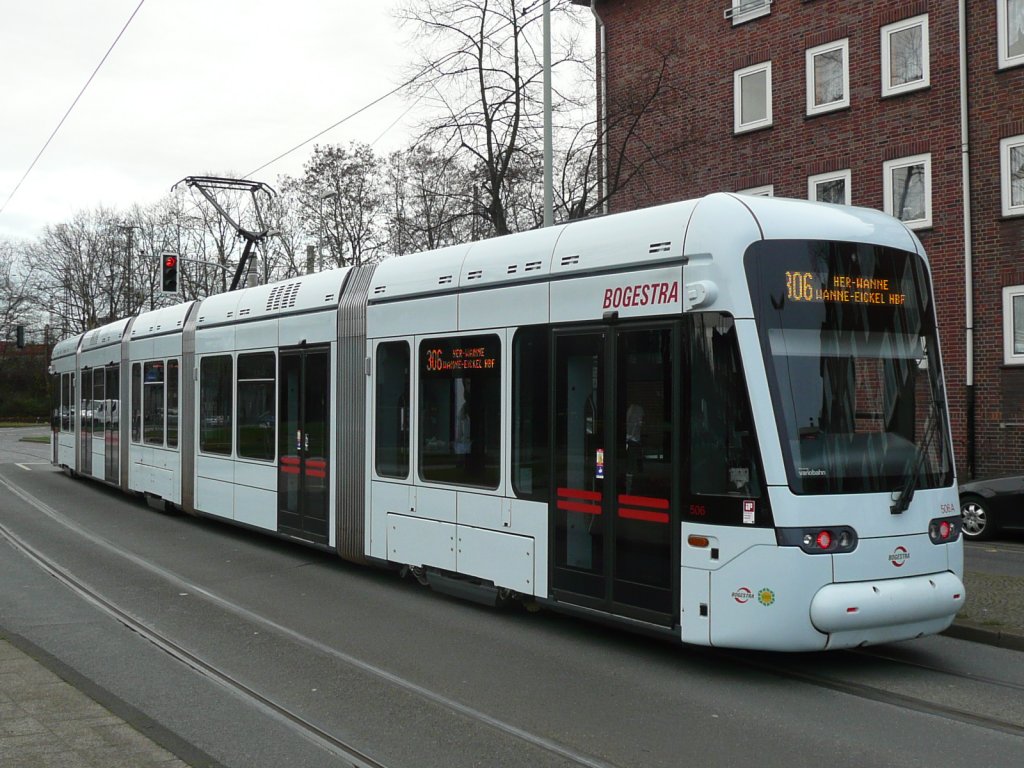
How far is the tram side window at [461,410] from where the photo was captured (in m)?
8.77

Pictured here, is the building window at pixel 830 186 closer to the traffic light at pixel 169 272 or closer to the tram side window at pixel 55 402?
the traffic light at pixel 169 272

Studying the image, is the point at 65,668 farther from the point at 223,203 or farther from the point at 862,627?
the point at 223,203

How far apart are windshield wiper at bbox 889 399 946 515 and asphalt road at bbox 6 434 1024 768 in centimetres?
111

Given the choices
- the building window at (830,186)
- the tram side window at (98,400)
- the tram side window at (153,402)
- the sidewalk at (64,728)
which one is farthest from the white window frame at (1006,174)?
the sidewalk at (64,728)

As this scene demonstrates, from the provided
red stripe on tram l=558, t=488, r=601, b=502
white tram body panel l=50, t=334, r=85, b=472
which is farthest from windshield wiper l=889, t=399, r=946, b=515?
white tram body panel l=50, t=334, r=85, b=472

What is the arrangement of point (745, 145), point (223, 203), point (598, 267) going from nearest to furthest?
1. point (598, 267)
2. point (745, 145)
3. point (223, 203)

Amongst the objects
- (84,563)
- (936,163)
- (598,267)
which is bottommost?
(84,563)

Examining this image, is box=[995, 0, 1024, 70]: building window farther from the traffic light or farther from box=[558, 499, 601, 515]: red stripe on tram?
the traffic light

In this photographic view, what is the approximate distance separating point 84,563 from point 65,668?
5314 millimetres

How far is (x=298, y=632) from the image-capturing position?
27.7ft

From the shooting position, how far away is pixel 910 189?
21859 mm

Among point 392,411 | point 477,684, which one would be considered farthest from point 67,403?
point 477,684

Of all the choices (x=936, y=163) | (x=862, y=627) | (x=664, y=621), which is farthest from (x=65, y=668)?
(x=936, y=163)

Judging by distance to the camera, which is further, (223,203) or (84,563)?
(223,203)
